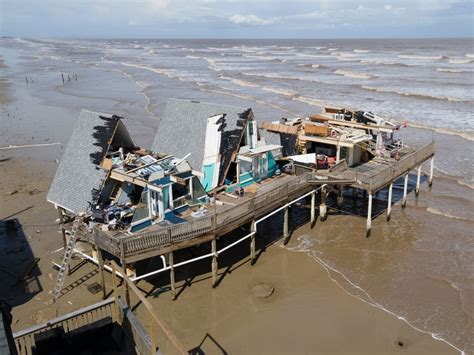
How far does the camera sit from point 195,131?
25.3 m

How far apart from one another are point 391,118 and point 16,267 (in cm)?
4668

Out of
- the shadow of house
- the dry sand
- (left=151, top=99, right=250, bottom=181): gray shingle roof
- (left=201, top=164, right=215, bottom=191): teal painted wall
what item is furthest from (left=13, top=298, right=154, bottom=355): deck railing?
(left=151, top=99, right=250, bottom=181): gray shingle roof

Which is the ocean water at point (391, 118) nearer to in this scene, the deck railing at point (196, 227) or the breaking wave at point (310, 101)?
the breaking wave at point (310, 101)

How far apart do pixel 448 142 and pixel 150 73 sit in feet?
237

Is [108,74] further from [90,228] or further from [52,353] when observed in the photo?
[52,353]

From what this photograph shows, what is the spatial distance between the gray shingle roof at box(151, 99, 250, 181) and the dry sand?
541 cm

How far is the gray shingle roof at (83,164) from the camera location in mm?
22484

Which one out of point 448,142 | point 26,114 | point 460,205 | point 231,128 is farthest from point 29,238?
point 448,142

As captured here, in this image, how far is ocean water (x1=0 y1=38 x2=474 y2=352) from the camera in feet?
72.7

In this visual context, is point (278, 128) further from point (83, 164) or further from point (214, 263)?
point (83, 164)

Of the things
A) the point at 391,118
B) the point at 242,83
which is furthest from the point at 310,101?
the point at 242,83

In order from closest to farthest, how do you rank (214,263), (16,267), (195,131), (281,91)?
(214,263) → (16,267) → (195,131) → (281,91)

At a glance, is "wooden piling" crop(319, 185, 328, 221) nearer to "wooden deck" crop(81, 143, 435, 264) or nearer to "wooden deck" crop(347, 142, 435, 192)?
"wooden deck" crop(81, 143, 435, 264)

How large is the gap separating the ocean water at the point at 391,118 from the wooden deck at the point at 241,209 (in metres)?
3.31
